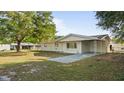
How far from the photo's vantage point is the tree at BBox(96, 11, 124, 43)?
16.0 feet

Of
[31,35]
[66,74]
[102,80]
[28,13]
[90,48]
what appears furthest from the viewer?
[90,48]

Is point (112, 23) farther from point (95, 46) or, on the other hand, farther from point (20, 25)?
point (20, 25)

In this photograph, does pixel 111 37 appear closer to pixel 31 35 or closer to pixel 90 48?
pixel 90 48

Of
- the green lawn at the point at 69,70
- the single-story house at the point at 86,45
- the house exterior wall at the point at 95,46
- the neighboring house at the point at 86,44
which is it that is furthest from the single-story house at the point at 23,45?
the house exterior wall at the point at 95,46

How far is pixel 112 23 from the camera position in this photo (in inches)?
202

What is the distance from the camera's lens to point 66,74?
4.35 m

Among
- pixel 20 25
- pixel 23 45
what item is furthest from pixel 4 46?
pixel 20 25

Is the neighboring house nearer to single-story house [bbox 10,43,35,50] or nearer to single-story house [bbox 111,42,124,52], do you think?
single-story house [bbox 111,42,124,52]

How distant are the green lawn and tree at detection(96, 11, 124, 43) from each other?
71cm

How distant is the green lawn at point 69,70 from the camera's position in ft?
13.8

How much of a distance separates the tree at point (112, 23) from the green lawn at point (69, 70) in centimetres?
71
